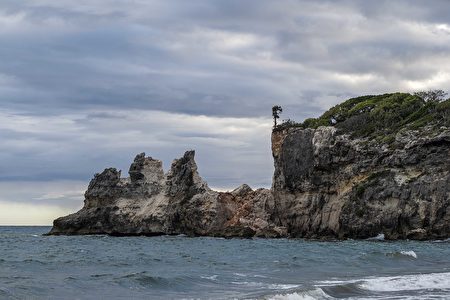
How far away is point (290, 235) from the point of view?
77125 millimetres

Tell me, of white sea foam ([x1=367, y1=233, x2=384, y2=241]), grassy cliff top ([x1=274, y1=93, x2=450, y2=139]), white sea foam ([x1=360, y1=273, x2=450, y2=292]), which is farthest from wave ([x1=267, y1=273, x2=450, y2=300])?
grassy cliff top ([x1=274, y1=93, x2=450, y2=139])

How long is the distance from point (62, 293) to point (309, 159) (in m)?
54.4

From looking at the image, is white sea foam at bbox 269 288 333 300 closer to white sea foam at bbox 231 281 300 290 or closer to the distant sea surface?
the distant sea surface

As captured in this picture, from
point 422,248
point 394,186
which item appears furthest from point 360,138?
point 422,248

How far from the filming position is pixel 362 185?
69188mm

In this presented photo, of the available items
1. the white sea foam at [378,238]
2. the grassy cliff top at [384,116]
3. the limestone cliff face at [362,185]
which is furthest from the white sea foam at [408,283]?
the grassy cliff top at [384,116]

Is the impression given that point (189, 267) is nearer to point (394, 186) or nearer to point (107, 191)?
point (394, 186)

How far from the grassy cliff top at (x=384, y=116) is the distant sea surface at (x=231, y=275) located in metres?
29.8

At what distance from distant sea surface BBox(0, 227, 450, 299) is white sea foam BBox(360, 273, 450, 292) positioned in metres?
0.04

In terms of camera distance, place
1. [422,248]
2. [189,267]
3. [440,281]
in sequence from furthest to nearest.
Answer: [422,248] < [189,267] < [440,281]

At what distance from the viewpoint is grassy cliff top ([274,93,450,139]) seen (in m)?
74.8

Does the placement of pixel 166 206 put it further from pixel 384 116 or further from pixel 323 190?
pixel 384 116

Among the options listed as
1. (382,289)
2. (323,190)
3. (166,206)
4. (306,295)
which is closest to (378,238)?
(323,190)

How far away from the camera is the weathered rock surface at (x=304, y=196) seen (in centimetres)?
6500
